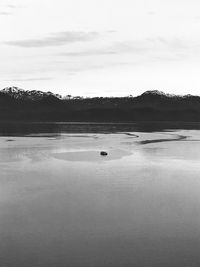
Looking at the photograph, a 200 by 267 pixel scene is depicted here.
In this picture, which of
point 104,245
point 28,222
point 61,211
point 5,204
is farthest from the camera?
point 5,204

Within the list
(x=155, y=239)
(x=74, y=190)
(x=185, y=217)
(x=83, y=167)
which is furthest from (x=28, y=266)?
(x=83, y=167)

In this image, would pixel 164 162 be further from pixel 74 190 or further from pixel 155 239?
pixel 155 239

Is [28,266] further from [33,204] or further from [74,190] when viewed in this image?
[74,190]

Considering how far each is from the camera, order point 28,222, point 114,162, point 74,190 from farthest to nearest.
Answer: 1. point 114,162
2. point 74,190
3. point 28,222

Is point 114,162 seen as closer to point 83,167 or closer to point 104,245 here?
point 83,167

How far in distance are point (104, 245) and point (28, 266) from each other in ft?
5.33

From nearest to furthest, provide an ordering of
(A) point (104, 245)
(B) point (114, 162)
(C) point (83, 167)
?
(A) point (104, 245) < (C) point (83, 167) < (B) point (114, 162)

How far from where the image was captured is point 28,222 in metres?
9.27

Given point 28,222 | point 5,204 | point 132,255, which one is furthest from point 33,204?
point 132,255

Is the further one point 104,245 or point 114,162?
point 114,162

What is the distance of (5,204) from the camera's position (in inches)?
436

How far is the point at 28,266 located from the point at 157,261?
2.11 m

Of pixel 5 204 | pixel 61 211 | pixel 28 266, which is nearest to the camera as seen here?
pixel 28 266

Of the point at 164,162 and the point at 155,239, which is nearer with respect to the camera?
the point at 155,239
